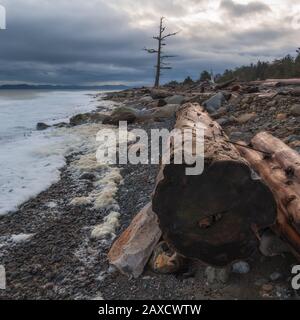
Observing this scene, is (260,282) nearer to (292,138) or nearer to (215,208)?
(215,208)

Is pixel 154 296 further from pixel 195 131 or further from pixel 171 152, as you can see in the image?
pixel 195 131

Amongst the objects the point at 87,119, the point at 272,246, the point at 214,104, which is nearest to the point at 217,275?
the point at 272,246

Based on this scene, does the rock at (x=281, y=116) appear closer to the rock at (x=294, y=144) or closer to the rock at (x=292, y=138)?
the rock at (x=292, y=138)

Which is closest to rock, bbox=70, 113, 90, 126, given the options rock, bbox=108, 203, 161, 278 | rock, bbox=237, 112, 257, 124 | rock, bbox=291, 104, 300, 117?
rock, bbox=237, 112, 257, 124

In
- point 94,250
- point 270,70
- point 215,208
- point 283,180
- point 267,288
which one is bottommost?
point 94,250

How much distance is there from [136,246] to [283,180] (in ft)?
5.50

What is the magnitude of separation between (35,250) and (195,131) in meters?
2.41

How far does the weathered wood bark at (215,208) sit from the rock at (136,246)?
1.61ft

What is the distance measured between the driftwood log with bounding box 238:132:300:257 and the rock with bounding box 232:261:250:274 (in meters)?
0.45

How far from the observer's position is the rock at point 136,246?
13.5 ft

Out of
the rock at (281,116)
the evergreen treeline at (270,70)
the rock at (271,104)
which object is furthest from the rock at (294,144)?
the evergreen treeline at (270,70)

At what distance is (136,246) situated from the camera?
13.8 ft
